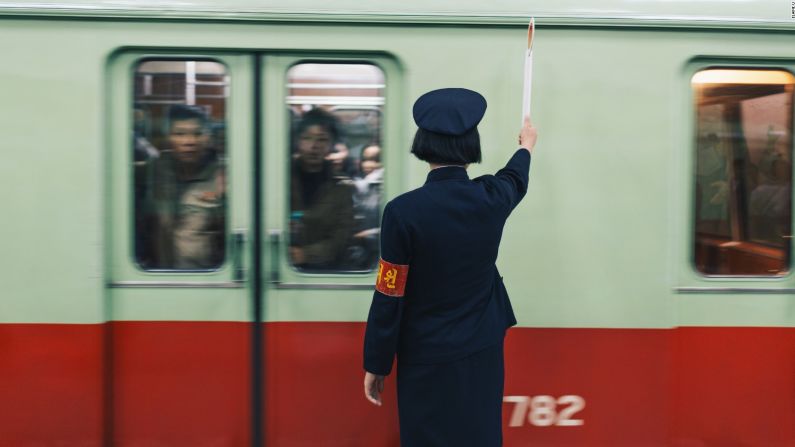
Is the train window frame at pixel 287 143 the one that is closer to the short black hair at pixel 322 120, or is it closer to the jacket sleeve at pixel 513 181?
→ the short black hair at pixel 322 120

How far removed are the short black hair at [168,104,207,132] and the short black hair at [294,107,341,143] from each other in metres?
0.39

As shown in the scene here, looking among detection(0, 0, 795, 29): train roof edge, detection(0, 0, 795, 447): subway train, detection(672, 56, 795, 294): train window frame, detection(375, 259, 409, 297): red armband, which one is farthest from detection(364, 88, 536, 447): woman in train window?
detection(672, 56, 795, 294): train window frame

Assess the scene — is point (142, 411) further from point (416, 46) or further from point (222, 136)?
point (416, 46)

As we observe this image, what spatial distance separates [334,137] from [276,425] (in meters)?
1.21

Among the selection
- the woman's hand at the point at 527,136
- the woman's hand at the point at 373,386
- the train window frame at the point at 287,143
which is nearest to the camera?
the woman's hand at the point at 373,386

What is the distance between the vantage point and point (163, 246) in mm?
3021

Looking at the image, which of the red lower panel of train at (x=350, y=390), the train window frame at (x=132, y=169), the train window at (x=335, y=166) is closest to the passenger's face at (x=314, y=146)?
the train window at (x=335, y=166)

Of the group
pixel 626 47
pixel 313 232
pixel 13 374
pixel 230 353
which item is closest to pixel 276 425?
pixel 230 353

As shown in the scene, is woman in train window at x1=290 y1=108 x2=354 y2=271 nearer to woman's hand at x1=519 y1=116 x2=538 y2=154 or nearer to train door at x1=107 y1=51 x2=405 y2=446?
train door at x1=107 y1=51 x2=405 y2=446

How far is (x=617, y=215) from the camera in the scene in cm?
298

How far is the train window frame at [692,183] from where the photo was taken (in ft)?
9.83

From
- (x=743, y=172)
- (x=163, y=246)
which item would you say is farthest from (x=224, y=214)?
(x=743, y=172)

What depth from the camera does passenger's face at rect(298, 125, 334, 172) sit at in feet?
9.88

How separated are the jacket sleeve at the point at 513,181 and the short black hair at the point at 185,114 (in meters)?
1.26
